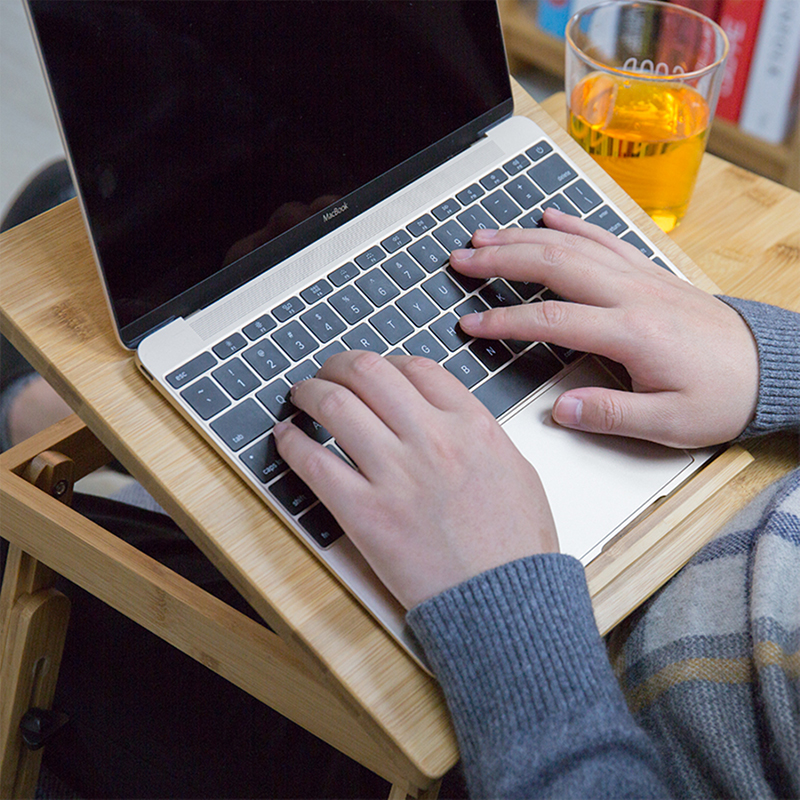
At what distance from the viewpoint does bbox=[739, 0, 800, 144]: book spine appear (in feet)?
4.42

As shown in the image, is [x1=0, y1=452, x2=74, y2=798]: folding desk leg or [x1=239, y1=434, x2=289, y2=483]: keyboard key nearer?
[x1=239, y1=434, x2=289, y2=483]: keyboard key

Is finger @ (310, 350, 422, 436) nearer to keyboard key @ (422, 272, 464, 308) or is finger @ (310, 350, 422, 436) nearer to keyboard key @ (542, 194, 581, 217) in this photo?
keyboard key @ (422, 272, 464, 308)

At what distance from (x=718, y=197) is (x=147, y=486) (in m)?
0.57

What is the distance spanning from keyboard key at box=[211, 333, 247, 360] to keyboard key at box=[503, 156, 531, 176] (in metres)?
0.26

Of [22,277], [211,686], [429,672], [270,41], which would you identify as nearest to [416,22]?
[270,41]

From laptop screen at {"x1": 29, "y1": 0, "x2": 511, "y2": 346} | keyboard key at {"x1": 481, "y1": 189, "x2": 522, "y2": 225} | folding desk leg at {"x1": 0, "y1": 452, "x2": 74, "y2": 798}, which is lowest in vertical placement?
folding desk leg at {"x1": 0, "y1": 452, "x2": 74, "y2": 798}

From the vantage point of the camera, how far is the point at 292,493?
0.46m

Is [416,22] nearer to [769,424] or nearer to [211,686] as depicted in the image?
Answer: [769,424]

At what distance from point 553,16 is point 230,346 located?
1.46m

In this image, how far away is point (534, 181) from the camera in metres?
0.63

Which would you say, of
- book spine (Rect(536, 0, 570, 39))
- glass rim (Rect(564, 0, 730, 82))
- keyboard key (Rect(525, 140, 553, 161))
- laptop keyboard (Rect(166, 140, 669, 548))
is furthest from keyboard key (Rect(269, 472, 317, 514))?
book spine (Rect(536, 0, 570, 39))

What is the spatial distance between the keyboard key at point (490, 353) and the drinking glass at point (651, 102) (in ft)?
0.84

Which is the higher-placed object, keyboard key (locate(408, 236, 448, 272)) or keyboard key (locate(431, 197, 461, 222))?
keyboard key (locate(431, 197, 461, 222))

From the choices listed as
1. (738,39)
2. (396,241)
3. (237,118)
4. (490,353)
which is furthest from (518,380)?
(738,39)
